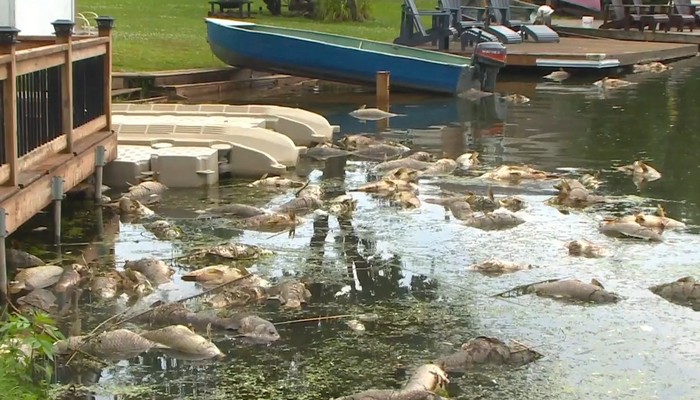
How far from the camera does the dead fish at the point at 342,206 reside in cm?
1205

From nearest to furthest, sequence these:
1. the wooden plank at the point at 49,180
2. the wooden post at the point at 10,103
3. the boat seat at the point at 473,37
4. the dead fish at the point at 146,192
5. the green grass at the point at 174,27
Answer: the wooden post at the point at 10,103
the wooden plank at the point at 49,180
the dead fish at the point at 146,192
the green grass at the point at 174,27
the boat seat at the point at 473,37

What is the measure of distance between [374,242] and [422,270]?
3.51 ft

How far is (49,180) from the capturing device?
9750 mm

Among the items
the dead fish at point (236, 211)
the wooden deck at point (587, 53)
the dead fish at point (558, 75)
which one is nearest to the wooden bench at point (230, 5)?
the wooden deck at point (587, 53)

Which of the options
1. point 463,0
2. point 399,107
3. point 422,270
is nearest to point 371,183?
point 422,270

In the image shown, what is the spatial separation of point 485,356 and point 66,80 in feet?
16.0

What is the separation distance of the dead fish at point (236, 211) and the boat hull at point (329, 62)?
39.0ft

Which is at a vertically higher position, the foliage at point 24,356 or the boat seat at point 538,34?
the boat seat at point 538,34

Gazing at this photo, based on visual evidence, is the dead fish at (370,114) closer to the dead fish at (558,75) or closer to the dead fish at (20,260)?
the dead fish at (558,75)

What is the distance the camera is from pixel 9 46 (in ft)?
28.3

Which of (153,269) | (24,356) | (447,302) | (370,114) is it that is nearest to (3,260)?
(153,269)

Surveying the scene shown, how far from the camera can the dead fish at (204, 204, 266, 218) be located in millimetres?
11750

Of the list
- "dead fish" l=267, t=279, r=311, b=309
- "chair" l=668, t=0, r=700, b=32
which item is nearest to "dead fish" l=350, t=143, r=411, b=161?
"dead fish" l=267, t=279, r=311, b=309

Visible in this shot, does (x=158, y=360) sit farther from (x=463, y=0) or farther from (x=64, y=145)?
(x=463, y=0)
